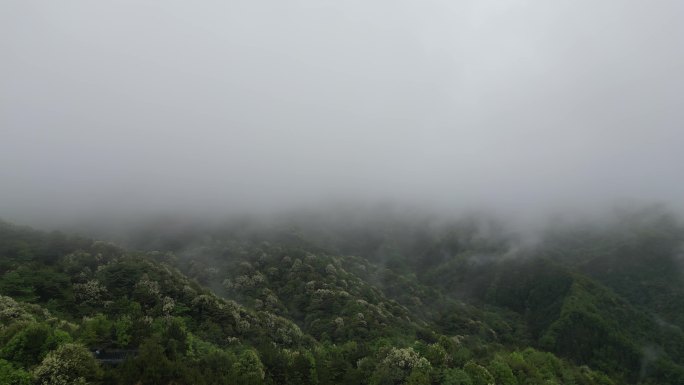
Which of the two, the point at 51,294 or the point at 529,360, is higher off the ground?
the point at 51,294

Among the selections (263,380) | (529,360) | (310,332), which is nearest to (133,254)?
(310,332)

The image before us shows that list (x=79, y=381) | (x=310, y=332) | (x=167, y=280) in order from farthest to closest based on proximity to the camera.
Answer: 1. (x=310, y=332)
2. (x=167, y=280)
3. (x=79, y=381)

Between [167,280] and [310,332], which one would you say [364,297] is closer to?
[310,332]

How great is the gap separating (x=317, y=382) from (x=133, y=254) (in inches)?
3603

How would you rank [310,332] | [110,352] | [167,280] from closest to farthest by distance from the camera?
[110,352]
[167,280]
[310,332]

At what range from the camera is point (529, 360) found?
151750 millimetres

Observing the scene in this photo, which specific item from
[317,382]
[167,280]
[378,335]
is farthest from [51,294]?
[378,335]

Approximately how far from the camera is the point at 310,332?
166 metres

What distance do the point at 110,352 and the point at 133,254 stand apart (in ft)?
256

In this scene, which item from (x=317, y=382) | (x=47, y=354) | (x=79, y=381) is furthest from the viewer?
(x=317, y=382)

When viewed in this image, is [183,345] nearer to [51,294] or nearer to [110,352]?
[110,352]

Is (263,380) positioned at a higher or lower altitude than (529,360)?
higher

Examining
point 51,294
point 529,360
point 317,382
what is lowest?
point 529,360

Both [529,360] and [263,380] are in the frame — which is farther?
[529,360]
